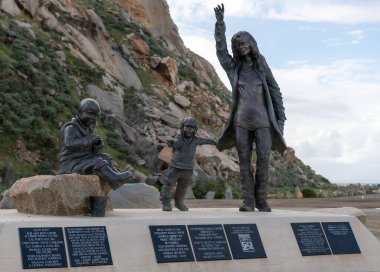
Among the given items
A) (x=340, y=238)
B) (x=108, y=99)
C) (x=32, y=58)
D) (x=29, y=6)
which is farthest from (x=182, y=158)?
(x=29, y=6)

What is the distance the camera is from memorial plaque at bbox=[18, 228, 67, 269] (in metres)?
6.18

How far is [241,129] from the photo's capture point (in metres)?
8.74

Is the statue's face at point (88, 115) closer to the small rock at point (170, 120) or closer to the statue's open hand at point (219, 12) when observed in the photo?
the statue's open hand at point (219, 12)

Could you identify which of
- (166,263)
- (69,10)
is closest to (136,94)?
(69,10)

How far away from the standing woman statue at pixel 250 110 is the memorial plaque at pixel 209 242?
142 cm

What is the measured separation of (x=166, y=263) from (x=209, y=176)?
25.5 m

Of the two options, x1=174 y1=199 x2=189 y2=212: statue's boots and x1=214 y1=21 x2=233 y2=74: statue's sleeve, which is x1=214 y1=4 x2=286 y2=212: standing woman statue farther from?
x1=174 y1=199 x2=189 y2=212: statue's boots

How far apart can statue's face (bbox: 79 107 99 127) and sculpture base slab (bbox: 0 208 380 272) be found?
1.14 m

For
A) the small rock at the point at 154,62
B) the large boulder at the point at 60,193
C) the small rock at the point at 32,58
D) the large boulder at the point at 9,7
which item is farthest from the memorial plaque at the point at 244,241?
the small rock at the point at 154,62

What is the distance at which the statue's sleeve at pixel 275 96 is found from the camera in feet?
29.8

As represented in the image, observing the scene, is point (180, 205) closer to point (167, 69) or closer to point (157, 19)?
point (167, 69)

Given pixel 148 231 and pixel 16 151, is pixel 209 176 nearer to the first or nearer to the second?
pixel 16 151

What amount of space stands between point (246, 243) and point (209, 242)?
0.46 metres

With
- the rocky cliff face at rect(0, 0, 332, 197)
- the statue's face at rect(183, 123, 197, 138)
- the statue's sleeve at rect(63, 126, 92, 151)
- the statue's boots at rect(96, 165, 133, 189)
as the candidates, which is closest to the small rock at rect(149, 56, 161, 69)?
the rocky cliff face at rect(0, 0, 332, 197)
